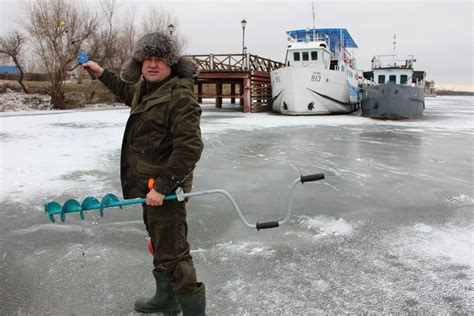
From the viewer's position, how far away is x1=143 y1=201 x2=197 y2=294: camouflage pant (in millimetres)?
2266

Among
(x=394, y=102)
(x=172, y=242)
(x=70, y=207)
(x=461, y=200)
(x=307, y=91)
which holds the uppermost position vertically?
(x=307, y=91)

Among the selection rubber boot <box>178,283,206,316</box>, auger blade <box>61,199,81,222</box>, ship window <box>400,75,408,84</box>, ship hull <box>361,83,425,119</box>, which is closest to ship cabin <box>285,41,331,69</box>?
ship hull <box>361,83,425,119</box>

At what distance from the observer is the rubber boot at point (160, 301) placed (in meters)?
2.60

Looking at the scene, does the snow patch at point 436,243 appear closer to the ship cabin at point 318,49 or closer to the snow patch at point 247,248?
the snow patch at point 247,248

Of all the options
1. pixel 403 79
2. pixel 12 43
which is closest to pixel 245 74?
pixel 403 79

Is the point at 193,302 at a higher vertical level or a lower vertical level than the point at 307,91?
lower

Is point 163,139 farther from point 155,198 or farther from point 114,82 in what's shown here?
point 114,82

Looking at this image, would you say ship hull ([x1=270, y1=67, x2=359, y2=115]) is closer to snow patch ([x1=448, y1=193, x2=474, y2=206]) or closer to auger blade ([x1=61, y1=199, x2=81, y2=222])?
snow patch ([x1=448, y1=193, x2=474, y2=206])

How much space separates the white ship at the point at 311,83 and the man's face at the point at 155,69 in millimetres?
20042

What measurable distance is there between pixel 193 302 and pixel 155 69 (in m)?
1.38

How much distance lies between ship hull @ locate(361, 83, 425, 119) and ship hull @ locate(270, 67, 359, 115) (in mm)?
2440

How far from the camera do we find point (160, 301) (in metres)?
2.62

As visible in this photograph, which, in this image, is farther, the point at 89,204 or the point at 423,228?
the point at 423,228

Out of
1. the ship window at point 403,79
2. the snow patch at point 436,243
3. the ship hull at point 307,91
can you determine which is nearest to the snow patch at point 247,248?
the snow patch at point 436,243
